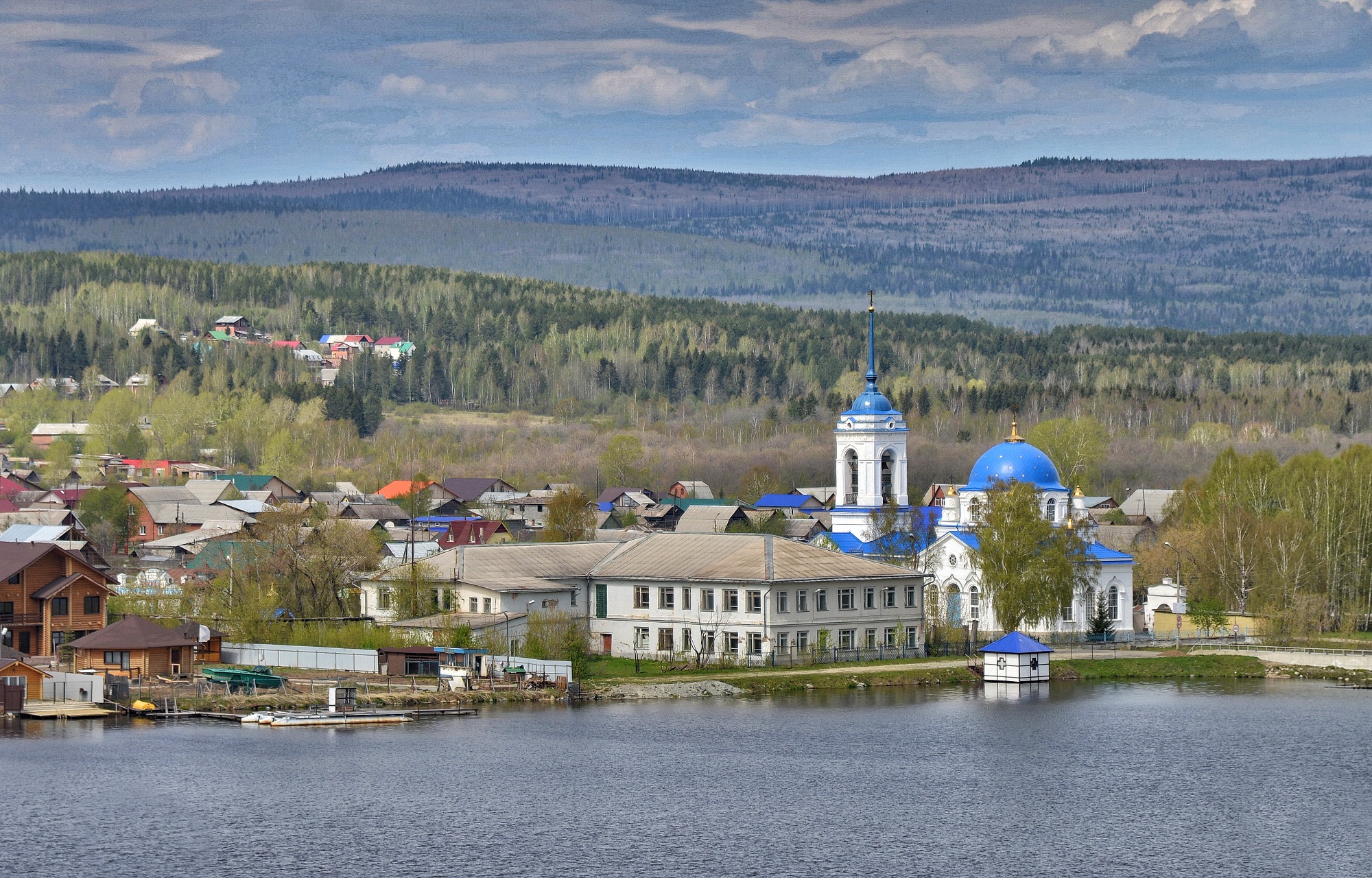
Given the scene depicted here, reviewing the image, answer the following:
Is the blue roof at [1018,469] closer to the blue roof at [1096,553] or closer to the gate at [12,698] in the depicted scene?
the blue roof at [1096,553]

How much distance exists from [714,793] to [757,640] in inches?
903

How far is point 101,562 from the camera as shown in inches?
3327

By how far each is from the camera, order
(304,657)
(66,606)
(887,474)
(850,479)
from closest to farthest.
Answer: (304,657) → (66,606) → (887,474) → (850,479)

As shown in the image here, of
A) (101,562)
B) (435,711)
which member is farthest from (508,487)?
(435,711)

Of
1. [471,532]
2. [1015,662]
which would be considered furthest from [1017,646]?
[471,532]

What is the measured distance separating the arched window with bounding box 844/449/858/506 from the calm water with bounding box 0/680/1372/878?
93.1 feet

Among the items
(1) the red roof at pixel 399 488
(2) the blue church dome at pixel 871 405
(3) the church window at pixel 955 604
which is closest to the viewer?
(3) the church window at pixel 955 604

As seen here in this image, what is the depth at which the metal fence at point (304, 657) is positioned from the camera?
69.2 m

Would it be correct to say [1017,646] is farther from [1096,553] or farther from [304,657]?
[304,657]

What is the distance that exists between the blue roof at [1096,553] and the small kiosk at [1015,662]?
10.9 meters

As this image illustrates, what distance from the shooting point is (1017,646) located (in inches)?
2808

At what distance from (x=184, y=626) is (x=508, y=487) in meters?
87.2

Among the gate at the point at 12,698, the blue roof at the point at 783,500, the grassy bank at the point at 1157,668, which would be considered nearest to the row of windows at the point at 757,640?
the grassy bank at the point at 1157,668

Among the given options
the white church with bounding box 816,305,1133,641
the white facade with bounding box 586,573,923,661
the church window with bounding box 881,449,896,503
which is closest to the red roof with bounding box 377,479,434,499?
the white church with bounding box 816,305,1133,641
